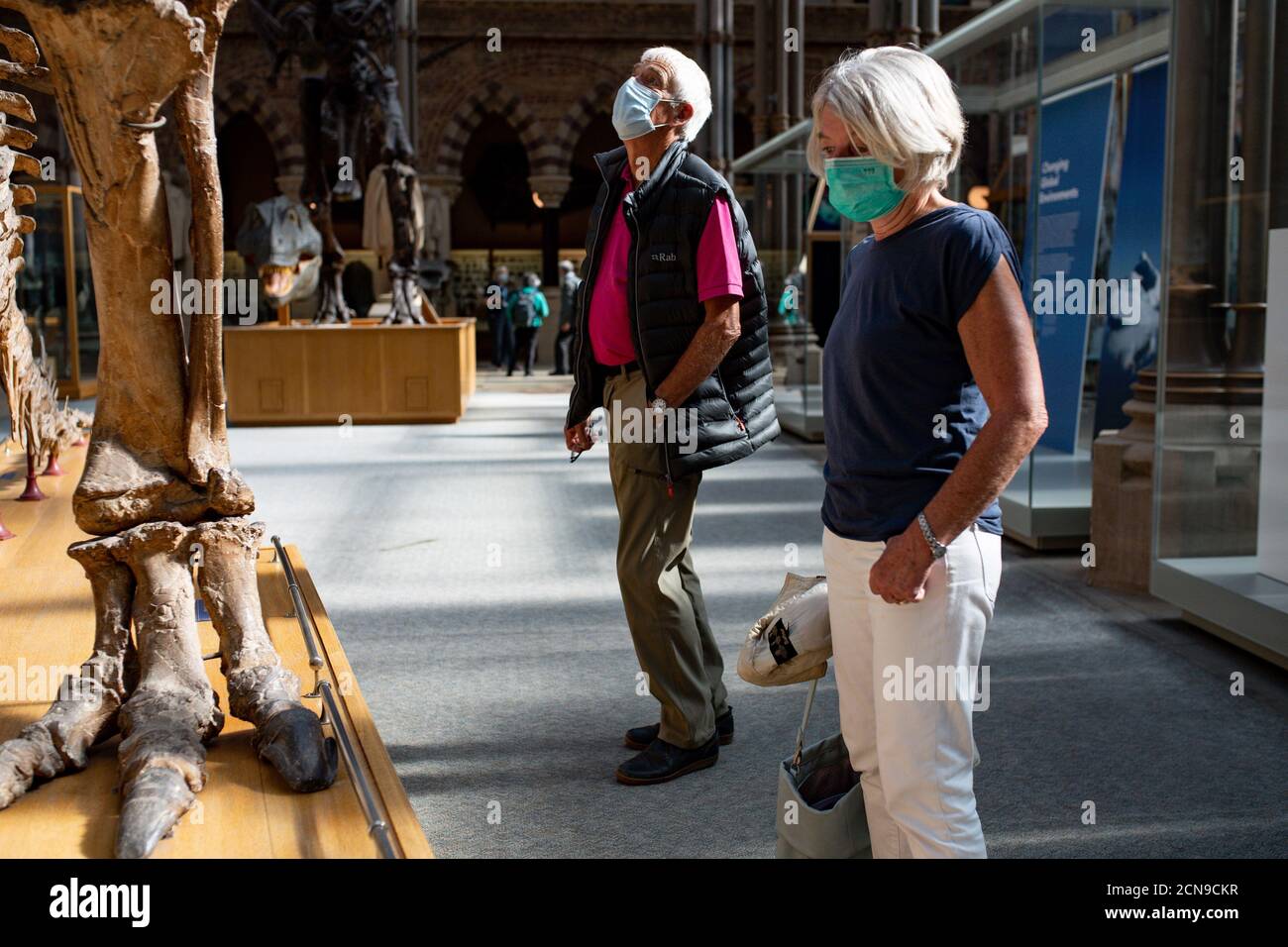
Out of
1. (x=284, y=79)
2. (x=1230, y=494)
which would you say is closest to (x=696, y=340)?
(x=1230, y=494)

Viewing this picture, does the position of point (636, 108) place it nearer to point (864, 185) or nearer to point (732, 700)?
point (864, 185)

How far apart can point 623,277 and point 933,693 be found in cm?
193

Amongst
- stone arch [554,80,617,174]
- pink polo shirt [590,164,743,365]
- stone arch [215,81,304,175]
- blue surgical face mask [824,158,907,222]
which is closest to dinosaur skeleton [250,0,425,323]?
pink polo shirt [590,164,743,365]

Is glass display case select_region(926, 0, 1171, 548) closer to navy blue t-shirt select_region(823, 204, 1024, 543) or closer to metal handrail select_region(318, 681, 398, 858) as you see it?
navy blue t-shirt select_region(823, 204, 1024, 543)

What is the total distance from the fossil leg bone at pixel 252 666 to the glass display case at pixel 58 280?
14.4 meters

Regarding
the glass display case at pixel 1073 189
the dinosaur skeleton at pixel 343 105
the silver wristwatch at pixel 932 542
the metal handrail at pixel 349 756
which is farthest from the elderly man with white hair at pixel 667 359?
the dinosaur skeleton at pixel 343 105

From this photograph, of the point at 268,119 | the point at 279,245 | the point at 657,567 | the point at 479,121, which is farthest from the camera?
the point at 479,121

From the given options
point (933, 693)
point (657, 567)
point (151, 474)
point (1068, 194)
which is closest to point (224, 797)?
point (151, 474)

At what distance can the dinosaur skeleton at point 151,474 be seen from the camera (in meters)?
2.76

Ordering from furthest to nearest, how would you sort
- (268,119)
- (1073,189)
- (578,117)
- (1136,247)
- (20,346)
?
(578,117) → (268,119) → (1136,247) → (1073,189) → (20,346)

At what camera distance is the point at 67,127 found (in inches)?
114

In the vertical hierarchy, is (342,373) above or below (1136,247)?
below

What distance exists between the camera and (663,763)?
159 inches
